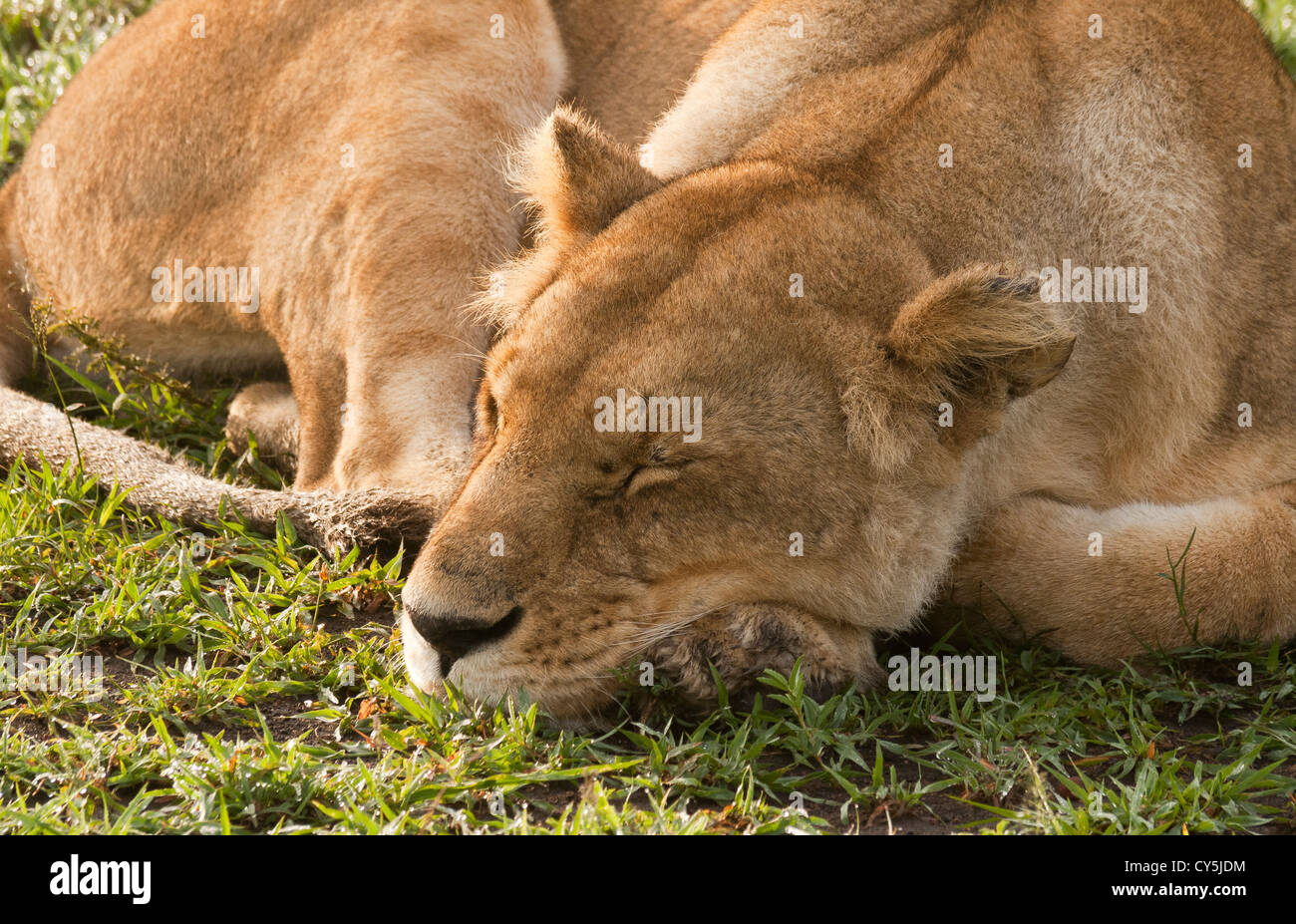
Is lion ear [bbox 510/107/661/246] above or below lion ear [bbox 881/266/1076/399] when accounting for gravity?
above

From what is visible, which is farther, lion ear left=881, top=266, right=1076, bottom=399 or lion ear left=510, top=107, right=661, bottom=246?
lion ear left=510, top=107, right=661, bottom=246

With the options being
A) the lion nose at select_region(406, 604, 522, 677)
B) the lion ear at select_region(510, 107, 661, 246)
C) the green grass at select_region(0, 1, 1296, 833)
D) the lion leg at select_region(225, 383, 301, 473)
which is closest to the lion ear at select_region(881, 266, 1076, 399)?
the green grass at select_region(0, 1, 1296, 833)

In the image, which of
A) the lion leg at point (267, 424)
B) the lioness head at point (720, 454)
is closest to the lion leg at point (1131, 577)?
the lioness head at point (720, 454)

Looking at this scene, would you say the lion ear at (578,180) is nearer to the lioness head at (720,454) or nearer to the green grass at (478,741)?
the lioness head at (720,454)

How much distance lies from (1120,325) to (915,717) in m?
1.12

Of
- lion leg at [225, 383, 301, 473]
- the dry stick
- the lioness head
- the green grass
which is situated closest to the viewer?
the green grass

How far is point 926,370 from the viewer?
3.10 m

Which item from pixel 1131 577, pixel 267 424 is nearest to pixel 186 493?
pixel 267 424

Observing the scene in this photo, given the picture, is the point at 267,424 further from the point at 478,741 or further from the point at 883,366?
the point at 883,366

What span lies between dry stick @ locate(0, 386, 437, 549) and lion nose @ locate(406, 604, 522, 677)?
987 mm

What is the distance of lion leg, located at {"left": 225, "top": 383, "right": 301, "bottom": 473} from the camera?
4.79 m

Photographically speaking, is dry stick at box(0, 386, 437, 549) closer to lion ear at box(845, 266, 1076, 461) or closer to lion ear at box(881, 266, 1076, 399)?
lion ear at box(845, 266, 1076, 461)

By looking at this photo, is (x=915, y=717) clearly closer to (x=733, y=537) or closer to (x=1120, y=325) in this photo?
(x=733, y=537)

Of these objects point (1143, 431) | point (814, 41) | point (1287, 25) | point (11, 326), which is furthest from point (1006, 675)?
point (1287, 25)
